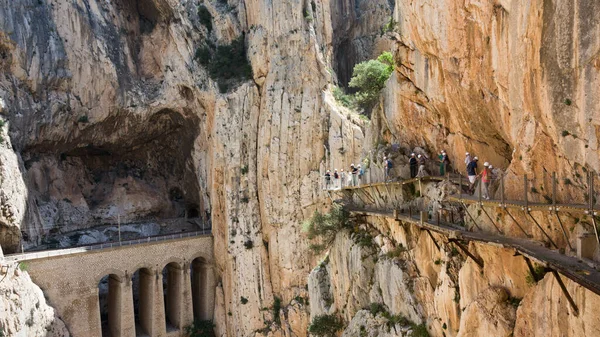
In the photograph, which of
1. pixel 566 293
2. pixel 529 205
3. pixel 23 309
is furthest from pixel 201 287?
pixel 566 293

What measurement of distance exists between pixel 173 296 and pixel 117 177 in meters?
15.9

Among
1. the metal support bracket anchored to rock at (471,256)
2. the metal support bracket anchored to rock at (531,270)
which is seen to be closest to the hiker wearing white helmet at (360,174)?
the metal support bracket anchored to rock at (471,256)

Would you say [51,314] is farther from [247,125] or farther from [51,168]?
[247,125]

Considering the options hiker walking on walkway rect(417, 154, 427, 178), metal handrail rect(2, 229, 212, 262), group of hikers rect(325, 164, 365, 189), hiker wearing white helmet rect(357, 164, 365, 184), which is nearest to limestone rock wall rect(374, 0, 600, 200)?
hiker walking on walkway rect(417, 154, 427, 178)

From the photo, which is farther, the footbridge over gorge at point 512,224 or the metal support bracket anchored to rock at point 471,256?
the metal support bracket anchored to rock at point 471,256

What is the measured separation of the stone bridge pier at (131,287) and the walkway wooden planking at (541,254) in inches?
1224

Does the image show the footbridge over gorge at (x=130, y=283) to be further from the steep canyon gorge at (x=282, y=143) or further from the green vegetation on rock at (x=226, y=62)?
the green vegetation on rock at (x=226, y=62)

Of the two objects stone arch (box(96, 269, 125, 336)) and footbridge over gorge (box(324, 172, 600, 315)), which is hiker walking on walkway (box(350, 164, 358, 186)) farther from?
stone arch (box(96, 269, 125, 336))

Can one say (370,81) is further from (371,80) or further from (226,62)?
(226,62)

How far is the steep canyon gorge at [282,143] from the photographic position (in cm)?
1281

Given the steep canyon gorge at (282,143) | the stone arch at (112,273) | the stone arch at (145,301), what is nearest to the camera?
the steep canyon gorge at (282,143)

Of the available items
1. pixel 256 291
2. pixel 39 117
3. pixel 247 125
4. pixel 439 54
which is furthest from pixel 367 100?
pixel 39 117

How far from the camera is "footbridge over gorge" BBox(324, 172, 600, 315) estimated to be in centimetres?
1037

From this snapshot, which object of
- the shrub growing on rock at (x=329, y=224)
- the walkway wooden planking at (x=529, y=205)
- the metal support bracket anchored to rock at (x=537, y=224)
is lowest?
the shrub growing on rock at (x=329, y=224)
